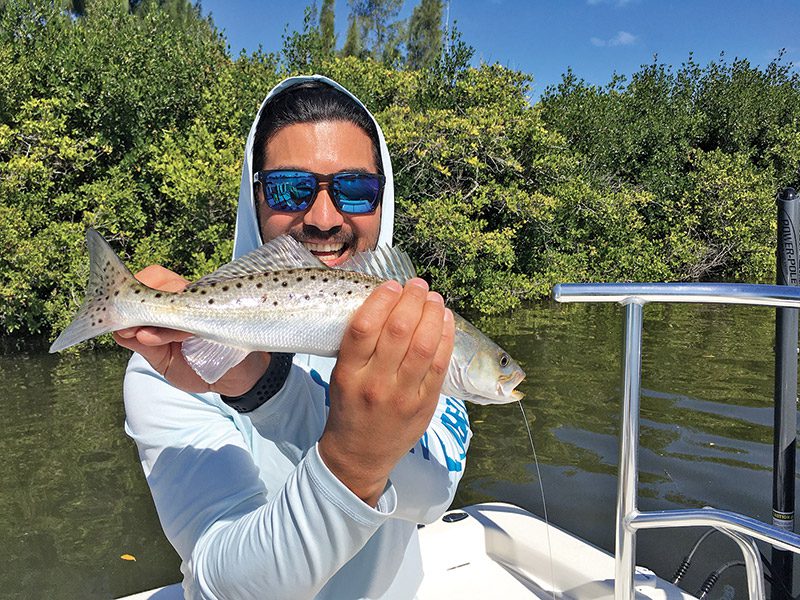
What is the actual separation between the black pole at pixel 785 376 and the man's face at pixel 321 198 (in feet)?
5.27

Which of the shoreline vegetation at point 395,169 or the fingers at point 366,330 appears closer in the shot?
the fingers at point 366,330

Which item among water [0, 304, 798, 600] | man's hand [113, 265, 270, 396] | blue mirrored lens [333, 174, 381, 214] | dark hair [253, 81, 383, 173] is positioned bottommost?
water [0, 304, 798, 600]

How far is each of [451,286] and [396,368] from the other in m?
17.0

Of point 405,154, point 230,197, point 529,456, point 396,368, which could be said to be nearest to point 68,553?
point 529,456

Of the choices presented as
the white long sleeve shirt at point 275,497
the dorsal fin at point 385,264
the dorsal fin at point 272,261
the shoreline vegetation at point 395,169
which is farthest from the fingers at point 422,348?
the shoreline vegetation at point 395,169

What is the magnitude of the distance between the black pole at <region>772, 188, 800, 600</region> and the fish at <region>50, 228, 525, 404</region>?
48.2 inches

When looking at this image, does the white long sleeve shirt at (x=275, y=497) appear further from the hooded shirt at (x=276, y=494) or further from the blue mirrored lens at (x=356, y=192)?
Answer: the blue mirrored lens at (x=356, y=192)

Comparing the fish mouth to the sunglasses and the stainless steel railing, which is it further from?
the sunglasses

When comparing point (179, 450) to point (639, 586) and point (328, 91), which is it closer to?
point (328, 91)

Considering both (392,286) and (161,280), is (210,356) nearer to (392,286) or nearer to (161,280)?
(161,280)

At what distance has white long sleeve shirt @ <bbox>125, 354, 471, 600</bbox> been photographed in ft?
4.96

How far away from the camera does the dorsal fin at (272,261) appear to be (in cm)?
192

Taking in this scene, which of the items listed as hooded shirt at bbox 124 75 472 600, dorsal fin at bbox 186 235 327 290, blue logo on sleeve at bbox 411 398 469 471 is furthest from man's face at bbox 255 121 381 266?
blue logo on sleeve at bbox 411 398 469 471

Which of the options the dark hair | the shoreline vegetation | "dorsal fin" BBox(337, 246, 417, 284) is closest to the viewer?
"dorsal fin" BBox(337, 246, 417, 284)
